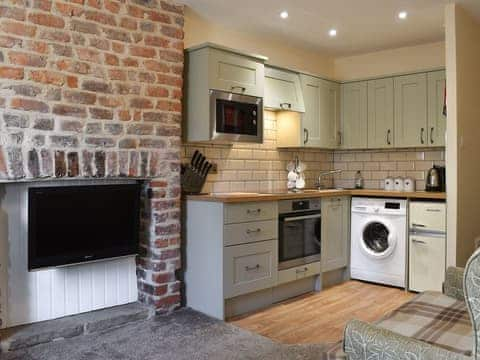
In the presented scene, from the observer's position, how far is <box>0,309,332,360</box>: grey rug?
2.77 metres

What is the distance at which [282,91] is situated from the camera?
447cm

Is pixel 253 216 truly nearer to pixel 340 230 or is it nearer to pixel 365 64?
pixel 340 230

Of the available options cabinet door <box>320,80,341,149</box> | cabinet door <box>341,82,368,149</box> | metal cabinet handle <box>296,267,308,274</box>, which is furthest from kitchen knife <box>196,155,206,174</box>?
cabinet door <box>341,82,368,149</box>

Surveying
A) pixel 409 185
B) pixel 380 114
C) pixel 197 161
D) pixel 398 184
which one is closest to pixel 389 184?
pixel 398 184

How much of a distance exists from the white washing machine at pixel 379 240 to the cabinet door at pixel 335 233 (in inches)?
3.8

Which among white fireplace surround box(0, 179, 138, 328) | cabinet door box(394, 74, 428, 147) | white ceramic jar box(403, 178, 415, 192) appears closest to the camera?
white fireplace surround box(0, 179, 138, 328)

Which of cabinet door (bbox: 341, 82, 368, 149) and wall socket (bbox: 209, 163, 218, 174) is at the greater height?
cabinet door (bbox: 341, 82, 368, 149)

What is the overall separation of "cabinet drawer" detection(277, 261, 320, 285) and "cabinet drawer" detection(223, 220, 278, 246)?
0.37 metres

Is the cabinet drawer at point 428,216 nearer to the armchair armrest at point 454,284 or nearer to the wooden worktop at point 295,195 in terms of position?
the wooden worktop at point 295,195

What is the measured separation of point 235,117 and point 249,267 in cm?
130

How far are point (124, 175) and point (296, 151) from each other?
2.41 metres

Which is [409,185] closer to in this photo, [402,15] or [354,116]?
[354,116]

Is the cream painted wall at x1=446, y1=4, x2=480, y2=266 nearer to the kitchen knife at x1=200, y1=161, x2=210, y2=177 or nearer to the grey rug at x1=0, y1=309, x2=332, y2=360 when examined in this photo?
the grey rug at x1=0, y1=309, x2=332, y2=360

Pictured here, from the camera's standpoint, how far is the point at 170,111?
11.8 feet
